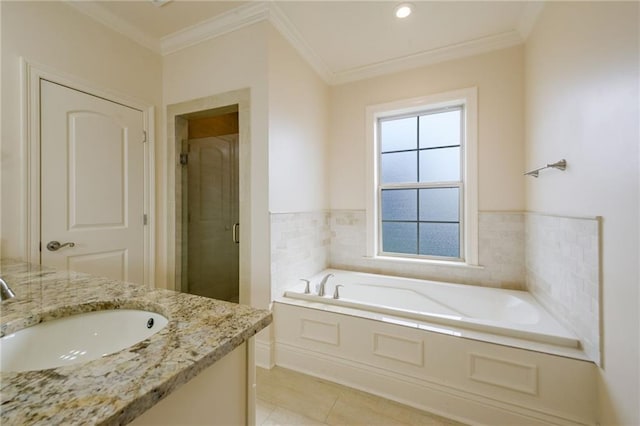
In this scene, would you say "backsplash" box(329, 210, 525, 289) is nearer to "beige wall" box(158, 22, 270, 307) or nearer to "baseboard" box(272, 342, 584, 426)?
"baseboard" box(272, 342, 584, 426)

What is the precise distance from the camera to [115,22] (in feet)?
6.59

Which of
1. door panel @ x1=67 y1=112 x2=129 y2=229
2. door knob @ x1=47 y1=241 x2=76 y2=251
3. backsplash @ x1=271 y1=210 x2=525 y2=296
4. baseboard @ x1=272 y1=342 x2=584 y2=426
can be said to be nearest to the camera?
baseboard @ x1=272 y1=342 x2=584 y2=426

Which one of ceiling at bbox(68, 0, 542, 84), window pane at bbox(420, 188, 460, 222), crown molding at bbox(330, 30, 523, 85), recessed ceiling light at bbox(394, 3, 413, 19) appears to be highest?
ceiling at bbox(68, 0, 542, 84)

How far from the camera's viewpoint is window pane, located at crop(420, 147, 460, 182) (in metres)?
2.49

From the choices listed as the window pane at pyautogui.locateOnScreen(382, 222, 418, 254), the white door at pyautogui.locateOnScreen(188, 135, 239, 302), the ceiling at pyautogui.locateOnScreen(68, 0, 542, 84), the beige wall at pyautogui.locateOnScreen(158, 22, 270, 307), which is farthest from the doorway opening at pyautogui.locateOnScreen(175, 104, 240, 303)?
the window pane at pyautogui.locateOnScreen(382, 222, 418, 254)

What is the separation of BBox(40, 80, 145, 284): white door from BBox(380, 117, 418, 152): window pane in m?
2.28

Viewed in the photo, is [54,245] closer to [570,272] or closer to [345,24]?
[345,24]

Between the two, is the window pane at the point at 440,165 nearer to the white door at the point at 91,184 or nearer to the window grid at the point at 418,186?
the window grid at the point at 418,186

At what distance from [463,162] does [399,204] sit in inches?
27.7

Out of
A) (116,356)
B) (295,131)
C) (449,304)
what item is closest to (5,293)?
(116,356)

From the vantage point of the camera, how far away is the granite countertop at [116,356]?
0.41 meters

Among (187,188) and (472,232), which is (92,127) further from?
(472,232)

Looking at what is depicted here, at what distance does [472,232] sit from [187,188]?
105 inches

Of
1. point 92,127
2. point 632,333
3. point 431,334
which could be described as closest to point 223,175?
point 92,127
